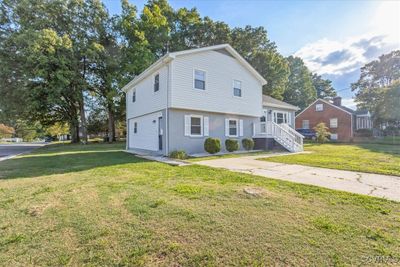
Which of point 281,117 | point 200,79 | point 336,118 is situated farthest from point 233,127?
point 336,118

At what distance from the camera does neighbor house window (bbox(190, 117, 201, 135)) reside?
39.8 ft

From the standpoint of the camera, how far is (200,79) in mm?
12211

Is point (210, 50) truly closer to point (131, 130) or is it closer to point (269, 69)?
Answer: point (131, 130)

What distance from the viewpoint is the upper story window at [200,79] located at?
12002mm

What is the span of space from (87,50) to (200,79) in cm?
1667

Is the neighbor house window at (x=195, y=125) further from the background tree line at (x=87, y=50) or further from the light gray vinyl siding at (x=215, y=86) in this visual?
the background tree line at (x=87, y=50)

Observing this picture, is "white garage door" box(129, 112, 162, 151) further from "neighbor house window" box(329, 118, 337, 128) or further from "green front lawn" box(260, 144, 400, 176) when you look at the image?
"neighbor house window" box(329, 118, 337, 128)

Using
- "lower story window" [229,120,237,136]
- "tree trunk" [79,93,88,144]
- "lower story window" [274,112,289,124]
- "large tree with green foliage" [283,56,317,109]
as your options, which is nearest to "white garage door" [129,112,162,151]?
"lower story window" [229,120,237,136]

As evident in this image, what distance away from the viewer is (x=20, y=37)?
18.4m

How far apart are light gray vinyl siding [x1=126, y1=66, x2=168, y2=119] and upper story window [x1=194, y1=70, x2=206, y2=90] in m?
1.72

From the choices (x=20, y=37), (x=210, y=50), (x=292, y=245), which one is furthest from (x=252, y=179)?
(x=20, y=37)

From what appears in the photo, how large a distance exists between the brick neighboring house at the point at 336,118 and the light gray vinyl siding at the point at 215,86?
16.6 metres

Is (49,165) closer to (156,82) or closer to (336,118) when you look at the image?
(156,82)

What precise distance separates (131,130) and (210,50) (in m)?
8.54
